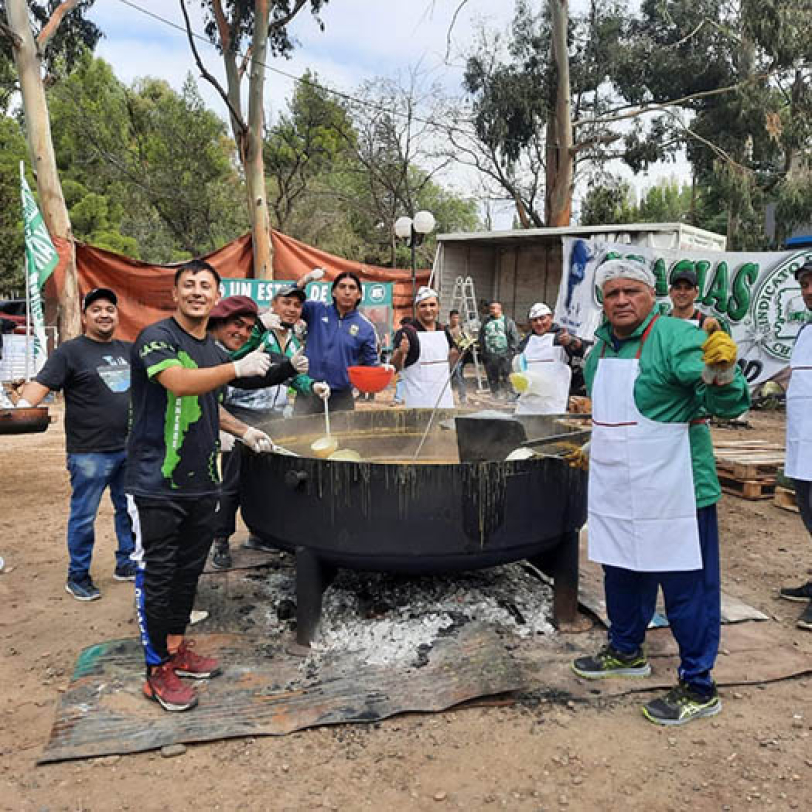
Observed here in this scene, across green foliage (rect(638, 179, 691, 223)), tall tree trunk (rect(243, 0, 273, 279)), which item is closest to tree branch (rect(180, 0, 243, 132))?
tall tree trunk (rect(243, 0, 273, 279))

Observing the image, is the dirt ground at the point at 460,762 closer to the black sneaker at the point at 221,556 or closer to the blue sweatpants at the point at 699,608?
the blue sweatpants at the point at 699,608

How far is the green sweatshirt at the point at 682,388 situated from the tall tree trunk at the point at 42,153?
9572 mm

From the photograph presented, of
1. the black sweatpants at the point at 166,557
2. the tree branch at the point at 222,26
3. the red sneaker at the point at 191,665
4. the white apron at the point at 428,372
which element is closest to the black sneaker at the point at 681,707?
the red sneaker at the point at 191,665

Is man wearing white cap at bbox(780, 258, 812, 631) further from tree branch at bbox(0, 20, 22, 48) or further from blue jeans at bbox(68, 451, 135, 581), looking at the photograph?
tree branch at bbox(0, 20, 22, 48)

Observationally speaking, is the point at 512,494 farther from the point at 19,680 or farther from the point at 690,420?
the point at 19,680

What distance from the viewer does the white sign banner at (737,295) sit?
8.27 m

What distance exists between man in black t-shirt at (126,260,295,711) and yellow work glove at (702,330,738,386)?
4.74 ft

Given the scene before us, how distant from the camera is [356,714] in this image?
2516mm

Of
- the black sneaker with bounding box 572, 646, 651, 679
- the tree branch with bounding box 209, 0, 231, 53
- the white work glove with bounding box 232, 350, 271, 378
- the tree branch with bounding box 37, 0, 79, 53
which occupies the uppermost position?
the tree branch with bounding box 209, 0, 231, 53

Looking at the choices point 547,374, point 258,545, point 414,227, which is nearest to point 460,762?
point 258,545

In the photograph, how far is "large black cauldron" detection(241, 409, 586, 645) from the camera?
2.76 m

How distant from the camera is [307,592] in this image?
2.95 m

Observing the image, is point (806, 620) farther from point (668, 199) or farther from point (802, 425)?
point (668, 199)

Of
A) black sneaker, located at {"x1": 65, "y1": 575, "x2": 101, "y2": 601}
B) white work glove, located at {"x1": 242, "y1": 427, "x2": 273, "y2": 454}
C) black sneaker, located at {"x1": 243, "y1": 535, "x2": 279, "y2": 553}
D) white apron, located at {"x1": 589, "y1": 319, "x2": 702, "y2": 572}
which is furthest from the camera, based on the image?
black sneaker, located at {"x1": 243, "y1": 535, "x2": 279, "y2": 553}
